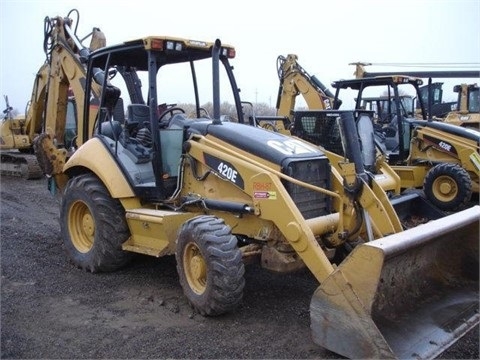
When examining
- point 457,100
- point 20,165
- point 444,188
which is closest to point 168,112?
point 444,188

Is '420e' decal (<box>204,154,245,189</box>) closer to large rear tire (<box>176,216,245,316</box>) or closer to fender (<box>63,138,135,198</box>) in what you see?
large rear tire (<box>176,216,245,316</box>)

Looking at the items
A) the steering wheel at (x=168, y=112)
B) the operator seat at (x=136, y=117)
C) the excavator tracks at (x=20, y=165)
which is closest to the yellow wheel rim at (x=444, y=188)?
the steering wheel at (x=168, y=112)

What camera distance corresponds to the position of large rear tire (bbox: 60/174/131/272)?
532 centimetres

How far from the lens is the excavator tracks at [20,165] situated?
40.4ft

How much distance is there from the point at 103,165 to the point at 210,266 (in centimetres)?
193

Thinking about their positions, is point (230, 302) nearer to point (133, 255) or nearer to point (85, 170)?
point (133, 255)

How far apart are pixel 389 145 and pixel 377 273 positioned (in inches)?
282

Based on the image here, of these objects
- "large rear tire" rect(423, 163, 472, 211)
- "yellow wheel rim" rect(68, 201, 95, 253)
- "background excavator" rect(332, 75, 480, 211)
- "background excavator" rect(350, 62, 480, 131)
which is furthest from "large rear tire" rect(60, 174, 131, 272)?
"background excavator" rect(350, 62, 480, 131)

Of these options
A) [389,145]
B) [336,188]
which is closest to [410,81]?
A: [389,145]

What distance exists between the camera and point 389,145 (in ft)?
33.2

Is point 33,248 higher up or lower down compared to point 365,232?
lower down

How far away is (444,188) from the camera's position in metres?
9.16

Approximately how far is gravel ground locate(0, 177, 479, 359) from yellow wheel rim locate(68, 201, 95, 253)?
276mm

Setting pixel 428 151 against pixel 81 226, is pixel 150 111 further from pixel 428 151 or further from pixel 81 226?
pixel 428 151
